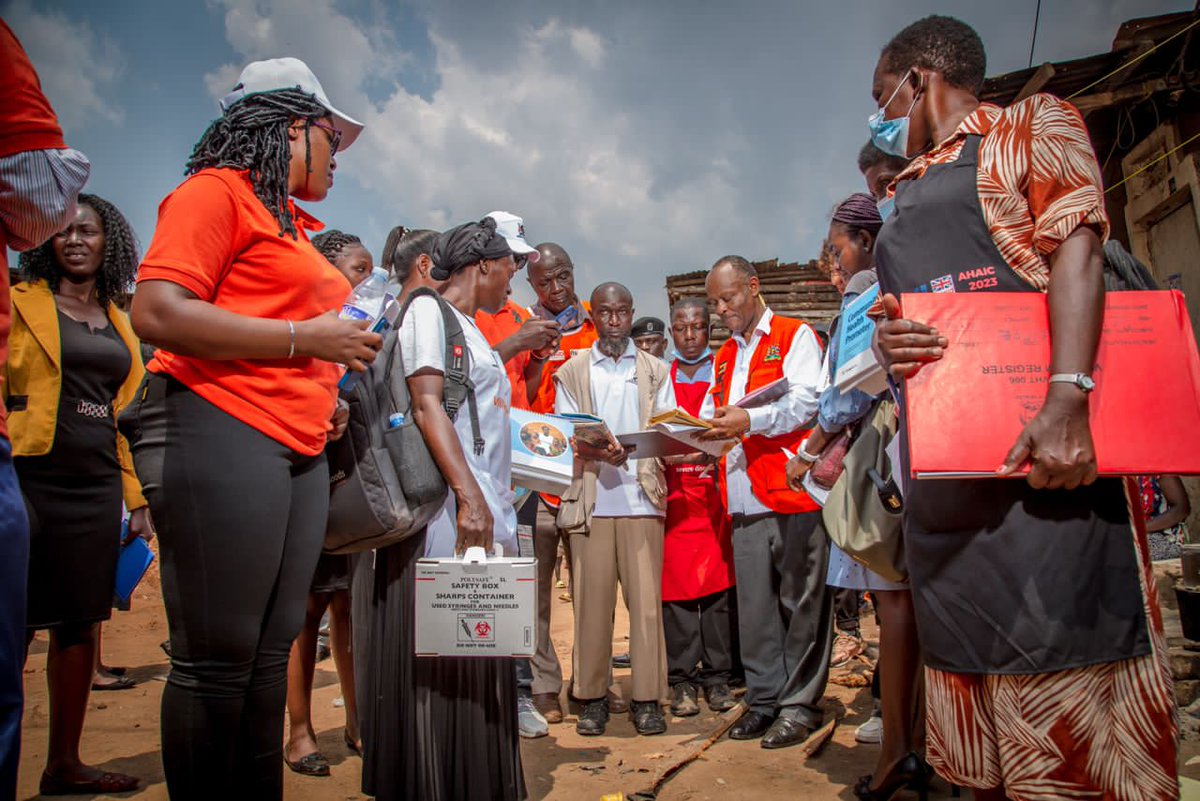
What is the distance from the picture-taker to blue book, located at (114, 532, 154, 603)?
368 centimetres

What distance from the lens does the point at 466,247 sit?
3023mm

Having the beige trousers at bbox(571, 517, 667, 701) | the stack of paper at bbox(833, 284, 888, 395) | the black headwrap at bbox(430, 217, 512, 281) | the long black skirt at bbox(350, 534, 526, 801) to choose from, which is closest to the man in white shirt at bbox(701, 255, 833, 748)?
the beige trousers at bbox(571, 517, 667, 701)

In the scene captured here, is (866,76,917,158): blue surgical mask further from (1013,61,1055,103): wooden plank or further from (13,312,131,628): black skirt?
(1013,61,1055,103): wooden plank

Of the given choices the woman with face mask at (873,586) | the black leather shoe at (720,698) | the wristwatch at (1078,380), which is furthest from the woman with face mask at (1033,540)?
the black leather shoe at (720,698)

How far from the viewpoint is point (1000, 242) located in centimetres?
169

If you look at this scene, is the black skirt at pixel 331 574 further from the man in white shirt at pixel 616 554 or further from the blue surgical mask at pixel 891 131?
the blue surgical mask at pixel 891 131

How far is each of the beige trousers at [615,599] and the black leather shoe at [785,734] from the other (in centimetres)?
69

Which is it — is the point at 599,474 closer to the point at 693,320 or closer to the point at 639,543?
the point at 639,543

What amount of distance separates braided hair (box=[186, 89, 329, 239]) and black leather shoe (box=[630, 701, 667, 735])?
317 centimetres

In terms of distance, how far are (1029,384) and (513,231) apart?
2147mm

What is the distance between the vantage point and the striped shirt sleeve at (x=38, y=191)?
55.7 inches

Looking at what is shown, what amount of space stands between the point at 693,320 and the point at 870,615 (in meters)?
3.67

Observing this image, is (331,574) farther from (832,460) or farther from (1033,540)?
(1033,540)

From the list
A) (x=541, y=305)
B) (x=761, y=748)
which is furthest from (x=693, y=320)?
(x=761, y=748)
